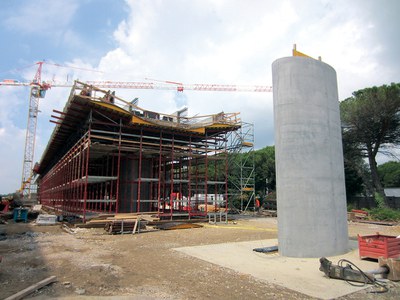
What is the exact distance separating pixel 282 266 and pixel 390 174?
77.4m

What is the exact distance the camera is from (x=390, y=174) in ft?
238

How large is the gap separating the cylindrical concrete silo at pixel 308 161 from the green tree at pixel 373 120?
82.9ft

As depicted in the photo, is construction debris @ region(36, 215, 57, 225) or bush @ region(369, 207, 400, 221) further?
bush @ region(369, 207, 400, 221)

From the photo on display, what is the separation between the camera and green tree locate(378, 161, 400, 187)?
225 ft

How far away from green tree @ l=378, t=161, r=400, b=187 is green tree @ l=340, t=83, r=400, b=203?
39.5 m

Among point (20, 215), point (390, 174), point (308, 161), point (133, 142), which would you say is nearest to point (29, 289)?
point (308, 161)

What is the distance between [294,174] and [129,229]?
1074cm

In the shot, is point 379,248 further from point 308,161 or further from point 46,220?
point 46,220

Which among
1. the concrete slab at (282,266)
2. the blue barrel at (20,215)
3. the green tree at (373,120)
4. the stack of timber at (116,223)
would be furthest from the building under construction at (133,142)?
the green tree at (373,120)

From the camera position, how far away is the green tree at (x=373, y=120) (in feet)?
104

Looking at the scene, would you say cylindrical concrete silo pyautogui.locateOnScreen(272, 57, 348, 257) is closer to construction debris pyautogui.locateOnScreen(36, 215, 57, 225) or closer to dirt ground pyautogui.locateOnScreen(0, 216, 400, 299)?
dirt ground pyautogui.locateOnScreen(0, 216, 400, 299)

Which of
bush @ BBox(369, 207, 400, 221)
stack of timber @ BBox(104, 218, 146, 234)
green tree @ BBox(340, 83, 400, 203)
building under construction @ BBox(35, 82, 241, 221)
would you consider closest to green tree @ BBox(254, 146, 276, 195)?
green tree @ BBox(340, 83, 400, 203)

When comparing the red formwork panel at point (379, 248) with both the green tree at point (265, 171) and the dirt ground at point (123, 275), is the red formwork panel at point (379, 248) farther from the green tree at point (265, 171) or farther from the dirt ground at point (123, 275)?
the green tree at point (265, 171)

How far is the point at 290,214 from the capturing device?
10031 mm
